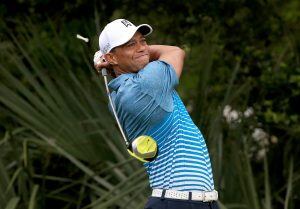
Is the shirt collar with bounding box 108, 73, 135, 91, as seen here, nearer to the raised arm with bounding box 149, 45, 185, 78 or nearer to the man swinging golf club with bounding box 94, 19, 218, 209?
the man swinging golf club with bounding box 94, 19, 218, 209

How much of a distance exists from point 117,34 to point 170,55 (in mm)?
369

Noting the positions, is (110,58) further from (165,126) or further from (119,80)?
(165,126)

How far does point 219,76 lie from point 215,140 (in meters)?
1.66

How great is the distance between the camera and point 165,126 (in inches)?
223

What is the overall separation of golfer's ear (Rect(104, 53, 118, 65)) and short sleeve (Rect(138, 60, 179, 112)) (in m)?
0.18

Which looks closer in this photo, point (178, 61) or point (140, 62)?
point (140, 62)

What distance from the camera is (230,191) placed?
26.9ft

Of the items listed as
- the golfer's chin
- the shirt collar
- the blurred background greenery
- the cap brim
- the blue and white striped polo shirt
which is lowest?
the blurred background greenery

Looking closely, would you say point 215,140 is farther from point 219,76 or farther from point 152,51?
point 152,51

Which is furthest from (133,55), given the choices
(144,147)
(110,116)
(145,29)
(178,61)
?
(110,116)

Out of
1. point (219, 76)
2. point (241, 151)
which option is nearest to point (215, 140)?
point (241, 151)

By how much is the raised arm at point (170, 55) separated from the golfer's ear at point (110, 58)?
0.87 feet

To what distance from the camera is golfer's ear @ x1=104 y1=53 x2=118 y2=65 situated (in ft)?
19.0

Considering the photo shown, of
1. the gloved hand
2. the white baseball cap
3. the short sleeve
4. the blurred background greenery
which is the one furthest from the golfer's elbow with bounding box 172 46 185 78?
the blurred background greenery
